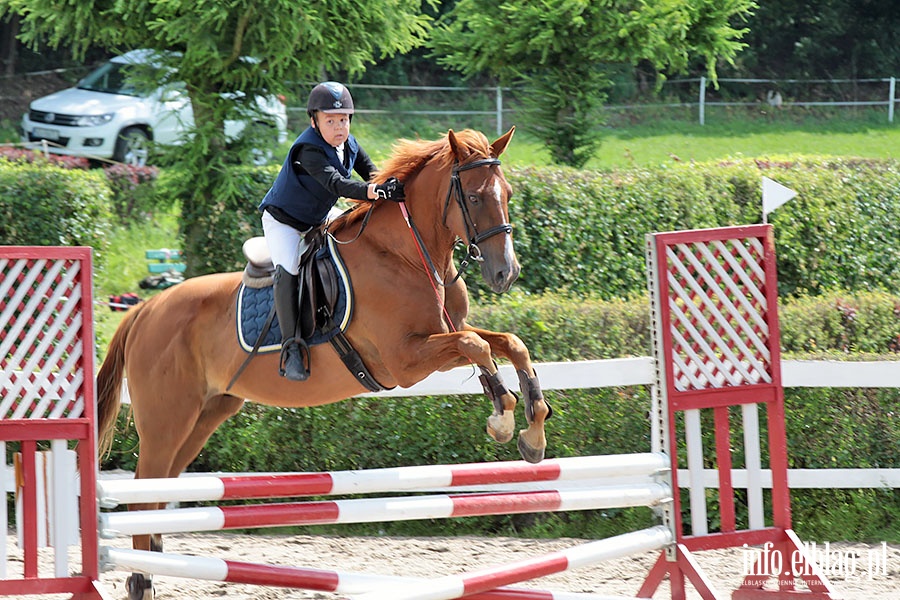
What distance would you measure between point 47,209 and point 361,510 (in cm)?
491

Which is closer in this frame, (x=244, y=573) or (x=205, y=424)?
(x=244, y=573)

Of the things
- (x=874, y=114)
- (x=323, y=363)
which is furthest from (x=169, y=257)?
(x=874, y=114)

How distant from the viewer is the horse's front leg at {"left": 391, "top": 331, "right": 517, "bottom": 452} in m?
4.24

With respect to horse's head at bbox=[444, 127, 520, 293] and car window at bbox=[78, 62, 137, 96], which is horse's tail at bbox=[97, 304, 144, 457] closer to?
horse's head at bbox=[444, 127, 520, 293]

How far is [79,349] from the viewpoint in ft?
12.3

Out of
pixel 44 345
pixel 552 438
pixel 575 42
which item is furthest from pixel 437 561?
pixel 575 42

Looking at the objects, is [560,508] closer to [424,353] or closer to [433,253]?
[424,353]

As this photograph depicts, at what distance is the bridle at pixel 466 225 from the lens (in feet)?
14.0

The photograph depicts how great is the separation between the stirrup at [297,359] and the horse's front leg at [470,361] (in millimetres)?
522

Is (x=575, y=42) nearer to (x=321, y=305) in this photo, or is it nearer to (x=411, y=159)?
(x=411, y=159)

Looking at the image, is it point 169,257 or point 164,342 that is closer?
point 164,342

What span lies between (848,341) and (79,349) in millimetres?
5478

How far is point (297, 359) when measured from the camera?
4746 mm

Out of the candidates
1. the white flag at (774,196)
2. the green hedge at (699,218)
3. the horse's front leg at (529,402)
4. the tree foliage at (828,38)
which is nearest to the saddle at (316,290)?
the horse's front leg at (529,402)
